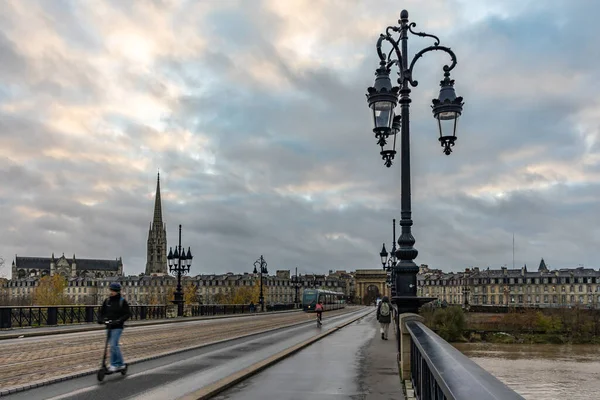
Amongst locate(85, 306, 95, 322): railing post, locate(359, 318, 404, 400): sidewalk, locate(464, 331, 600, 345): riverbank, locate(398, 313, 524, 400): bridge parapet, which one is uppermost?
locate(398, 313, 524, 400): bridge parapet

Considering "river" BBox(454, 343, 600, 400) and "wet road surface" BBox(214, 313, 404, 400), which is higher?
"wet road surface" BBox(214, 313, 404, 400)

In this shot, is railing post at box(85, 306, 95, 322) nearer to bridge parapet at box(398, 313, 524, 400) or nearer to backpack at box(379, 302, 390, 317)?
backpack at box(379, 302, 390, 317)

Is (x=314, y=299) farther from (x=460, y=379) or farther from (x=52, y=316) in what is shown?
(x=460, y=379)

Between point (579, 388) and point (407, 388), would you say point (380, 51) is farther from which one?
point (579, 388)

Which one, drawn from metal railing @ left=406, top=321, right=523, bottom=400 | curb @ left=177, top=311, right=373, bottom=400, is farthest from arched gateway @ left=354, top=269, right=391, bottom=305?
metal railing @ left=406, top=321, right=523, bottom=400

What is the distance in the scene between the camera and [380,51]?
13.9m

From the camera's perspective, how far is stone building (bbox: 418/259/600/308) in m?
145

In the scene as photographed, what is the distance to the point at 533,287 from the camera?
15200 centimetres

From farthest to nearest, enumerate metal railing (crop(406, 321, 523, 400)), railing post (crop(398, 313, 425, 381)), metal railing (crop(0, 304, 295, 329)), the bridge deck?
metal railing (crop(0, 304, 295, 329)), railing post (crop(398, 313, 425, 381)), the bridge deck, metal railing (crop(406, 321, 523, 400))

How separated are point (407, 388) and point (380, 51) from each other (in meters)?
7.41

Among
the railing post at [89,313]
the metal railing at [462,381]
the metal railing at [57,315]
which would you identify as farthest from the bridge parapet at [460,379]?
the railing post at [89,313]

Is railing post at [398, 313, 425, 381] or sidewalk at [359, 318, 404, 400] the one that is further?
railing post at [398, 313, 425, 381]

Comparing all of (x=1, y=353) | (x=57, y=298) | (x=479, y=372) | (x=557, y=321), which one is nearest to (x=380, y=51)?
(x=479, y=372)

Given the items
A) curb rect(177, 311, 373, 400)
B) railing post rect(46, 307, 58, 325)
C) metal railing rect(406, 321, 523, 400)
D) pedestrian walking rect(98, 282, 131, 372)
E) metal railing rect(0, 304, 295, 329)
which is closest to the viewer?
metal railing rect(406, 321, 523, 400)
